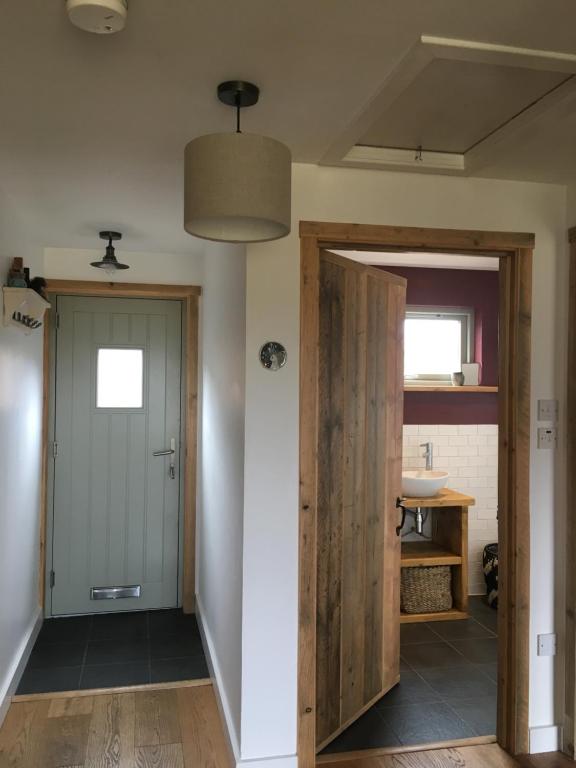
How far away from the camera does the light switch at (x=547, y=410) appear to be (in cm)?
271

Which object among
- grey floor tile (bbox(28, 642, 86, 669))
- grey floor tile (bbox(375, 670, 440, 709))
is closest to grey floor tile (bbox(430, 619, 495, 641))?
grey floor tile (bbox(375, 670, 440, 709))

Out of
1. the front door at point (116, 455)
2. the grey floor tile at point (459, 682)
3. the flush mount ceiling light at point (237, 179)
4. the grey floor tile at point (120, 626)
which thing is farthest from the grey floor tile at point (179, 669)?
the flush mount ceiling light at point (237, 179)

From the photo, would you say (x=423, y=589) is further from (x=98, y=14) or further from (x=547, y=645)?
(x=98, y=14)

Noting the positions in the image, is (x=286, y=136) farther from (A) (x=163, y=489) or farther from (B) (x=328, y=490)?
(A) (x=163, y=489)

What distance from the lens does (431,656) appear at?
369 centimetres

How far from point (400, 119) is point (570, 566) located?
6.25 feet

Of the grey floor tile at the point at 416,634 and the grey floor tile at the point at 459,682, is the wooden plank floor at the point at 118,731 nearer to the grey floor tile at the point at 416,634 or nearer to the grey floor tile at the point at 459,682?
the grey floor tile at the point at 459,682

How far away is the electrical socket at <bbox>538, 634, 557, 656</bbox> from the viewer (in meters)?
2.72

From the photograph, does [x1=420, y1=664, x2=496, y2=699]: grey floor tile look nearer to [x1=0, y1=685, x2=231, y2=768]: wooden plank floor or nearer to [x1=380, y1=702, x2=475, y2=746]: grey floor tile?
[x1=380, y1=702, x2=475, y2=746]: grey floor tile

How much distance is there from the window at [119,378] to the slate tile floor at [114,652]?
4.64 feet

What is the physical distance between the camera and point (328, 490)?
277 centimetres

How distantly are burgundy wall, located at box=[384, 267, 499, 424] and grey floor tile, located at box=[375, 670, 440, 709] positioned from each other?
1.77m

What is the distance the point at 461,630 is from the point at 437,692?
873 mm

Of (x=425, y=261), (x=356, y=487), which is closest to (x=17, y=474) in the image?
(x=356, y=487)
